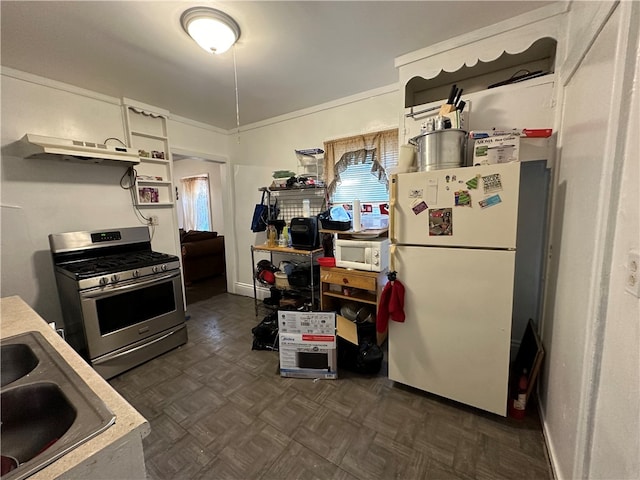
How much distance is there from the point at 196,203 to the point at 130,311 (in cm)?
496

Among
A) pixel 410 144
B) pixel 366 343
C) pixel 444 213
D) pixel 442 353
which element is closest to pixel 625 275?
pixel 444 213

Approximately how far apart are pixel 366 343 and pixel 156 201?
9.34ft

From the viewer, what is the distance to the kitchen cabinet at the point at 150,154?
286cm

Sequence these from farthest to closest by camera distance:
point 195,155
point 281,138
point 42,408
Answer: point 195,155 → point 281,138 → point 42,408

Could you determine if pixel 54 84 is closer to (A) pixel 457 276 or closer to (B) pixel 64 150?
(B) pixel 64 150

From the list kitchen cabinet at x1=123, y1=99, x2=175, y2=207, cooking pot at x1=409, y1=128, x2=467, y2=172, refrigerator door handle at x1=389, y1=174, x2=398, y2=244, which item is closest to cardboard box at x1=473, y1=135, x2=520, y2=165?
cooking pot at x1=409, y1=128, x2=467, y2=172

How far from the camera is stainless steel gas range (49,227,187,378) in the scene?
6.55 ft

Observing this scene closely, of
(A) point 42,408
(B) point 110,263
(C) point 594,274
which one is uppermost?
(C) point 594,274

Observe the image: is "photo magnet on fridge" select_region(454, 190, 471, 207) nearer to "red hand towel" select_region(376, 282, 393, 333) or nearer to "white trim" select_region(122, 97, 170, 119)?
"red hand towel" select_region(376, 282, 393, 333)

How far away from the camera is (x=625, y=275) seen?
72cm

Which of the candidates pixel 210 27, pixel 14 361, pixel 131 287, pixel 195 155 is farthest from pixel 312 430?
pixel 195 155

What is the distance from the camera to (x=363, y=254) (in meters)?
2.22

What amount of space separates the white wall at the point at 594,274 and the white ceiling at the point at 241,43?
2.77 feet

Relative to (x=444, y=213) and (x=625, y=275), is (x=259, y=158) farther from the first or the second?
(x=625, y=275)
